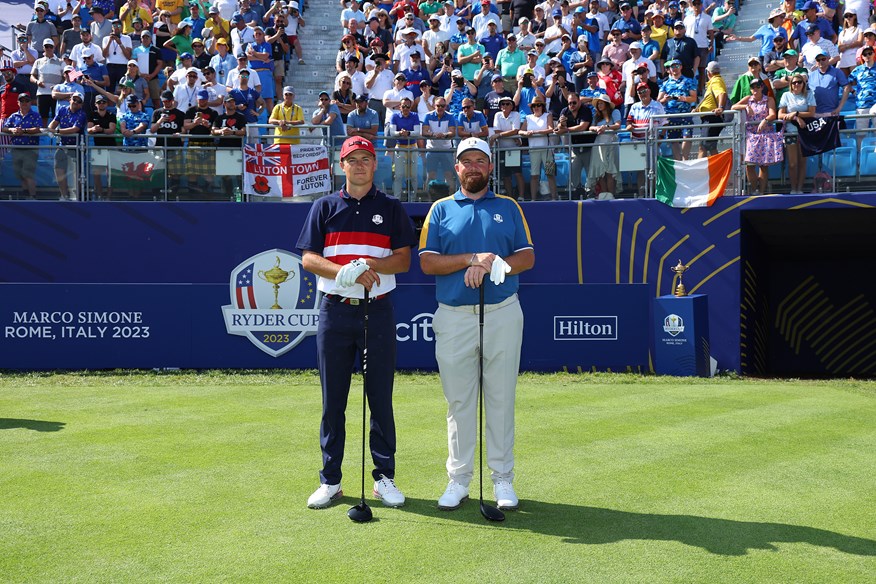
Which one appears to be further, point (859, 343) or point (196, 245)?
point (859, 343)

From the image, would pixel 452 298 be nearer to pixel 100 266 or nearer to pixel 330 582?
pixel 330 582

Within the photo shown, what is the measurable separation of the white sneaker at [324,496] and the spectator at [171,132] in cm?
1223

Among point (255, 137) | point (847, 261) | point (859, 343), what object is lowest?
point (859, 343)

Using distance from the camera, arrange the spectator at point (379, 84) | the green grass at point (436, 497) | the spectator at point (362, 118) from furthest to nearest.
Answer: the spectator at point (379, 84) → the spectator at point (362, 118) → the green grass at point (436, 497)

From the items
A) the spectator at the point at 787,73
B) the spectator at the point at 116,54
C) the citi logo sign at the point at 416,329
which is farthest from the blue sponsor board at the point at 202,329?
the spectator at the point at 116,54

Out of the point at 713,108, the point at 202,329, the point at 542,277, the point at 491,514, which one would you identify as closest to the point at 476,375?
the point at 491,514

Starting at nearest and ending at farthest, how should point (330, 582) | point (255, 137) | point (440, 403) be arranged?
point (330, 582), point (440, 403), point (255, 137)

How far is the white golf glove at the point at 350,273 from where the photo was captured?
6.68 m

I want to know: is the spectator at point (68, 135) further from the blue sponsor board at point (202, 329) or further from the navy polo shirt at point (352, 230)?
the navy polo shirt at point (352, 230)

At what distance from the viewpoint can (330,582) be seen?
213 inches

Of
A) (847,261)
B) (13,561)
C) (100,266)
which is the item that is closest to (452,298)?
(13,561)

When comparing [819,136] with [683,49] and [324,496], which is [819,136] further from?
[324,496]

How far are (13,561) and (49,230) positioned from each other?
13642 mm

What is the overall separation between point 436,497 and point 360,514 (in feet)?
2.81
